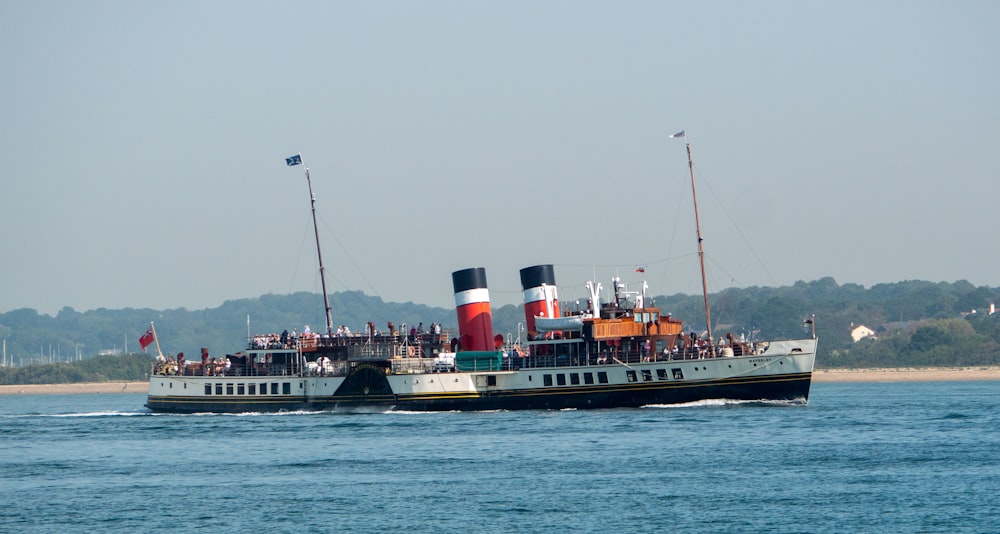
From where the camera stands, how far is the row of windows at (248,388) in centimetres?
8100

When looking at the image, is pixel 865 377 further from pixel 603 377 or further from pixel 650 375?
pixel 603 377

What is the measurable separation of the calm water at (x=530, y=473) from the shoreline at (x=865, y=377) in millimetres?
76851

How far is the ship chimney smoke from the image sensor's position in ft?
265

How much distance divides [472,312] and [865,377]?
289 ft

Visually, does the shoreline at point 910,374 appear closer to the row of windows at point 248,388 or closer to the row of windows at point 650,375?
the row of windows at point 650,375

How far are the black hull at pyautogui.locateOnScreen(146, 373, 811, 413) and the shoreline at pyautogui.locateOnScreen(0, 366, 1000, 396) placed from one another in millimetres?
80044

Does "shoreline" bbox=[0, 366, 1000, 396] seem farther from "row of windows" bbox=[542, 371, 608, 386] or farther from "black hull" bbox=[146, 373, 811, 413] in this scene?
"row of windows" bbox=[542, 371, 608, 386]

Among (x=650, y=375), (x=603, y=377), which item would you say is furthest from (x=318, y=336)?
(x=650, y=375)

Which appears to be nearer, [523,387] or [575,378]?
[575,378]

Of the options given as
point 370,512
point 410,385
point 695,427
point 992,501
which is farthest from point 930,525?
point 410,385

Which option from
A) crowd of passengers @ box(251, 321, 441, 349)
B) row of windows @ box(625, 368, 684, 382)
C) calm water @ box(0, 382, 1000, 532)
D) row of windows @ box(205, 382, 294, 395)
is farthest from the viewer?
row of windows @ box(205, 382, 294, 395)

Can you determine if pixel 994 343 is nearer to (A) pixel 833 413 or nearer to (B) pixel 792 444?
(A) pixel 833 413

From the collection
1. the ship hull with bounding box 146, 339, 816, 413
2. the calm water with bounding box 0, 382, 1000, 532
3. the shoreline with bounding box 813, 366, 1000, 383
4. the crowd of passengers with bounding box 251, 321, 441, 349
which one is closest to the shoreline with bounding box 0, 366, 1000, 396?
the shoreline with bounding box 813, 366, 1000, 383

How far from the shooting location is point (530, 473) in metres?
50.4
